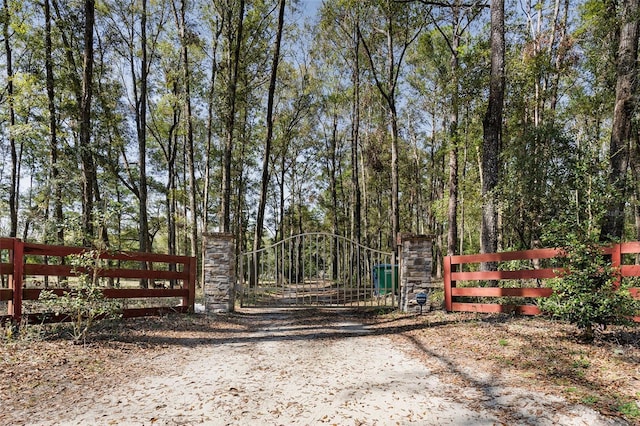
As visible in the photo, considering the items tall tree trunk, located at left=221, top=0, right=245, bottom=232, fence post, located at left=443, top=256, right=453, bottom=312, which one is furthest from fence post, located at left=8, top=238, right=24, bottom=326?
fence post, located at left=443, top=256, right=453, bottom=312

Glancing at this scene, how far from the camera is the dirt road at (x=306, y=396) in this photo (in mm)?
2732

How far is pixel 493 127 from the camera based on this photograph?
746cm

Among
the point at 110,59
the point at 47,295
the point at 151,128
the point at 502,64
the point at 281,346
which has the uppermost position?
the point at 110,59

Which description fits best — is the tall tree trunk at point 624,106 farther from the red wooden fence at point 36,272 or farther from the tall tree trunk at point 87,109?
the tall tree trunk at point 87,109

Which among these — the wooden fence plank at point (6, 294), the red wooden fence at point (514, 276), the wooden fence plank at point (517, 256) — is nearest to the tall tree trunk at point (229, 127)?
the wooden fence plank at point (6, 294)

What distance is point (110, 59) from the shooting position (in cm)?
1461

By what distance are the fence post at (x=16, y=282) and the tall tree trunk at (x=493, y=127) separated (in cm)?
800

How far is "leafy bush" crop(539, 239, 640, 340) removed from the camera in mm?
4035

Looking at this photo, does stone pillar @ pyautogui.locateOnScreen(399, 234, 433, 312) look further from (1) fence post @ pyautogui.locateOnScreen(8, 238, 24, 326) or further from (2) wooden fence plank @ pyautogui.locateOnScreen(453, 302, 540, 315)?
(1) fence post @ pyautogui.locateOnScreen(8, 238, 24, 326)

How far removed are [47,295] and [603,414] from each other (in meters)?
6.04

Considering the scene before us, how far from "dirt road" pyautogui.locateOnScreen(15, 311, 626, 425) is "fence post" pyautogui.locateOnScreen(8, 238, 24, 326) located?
2.08 m

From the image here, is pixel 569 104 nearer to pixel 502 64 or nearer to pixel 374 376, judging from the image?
pixel 502 64

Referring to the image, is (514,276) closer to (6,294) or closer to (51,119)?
(6,294)

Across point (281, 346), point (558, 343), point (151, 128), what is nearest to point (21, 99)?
point (151, 128)
